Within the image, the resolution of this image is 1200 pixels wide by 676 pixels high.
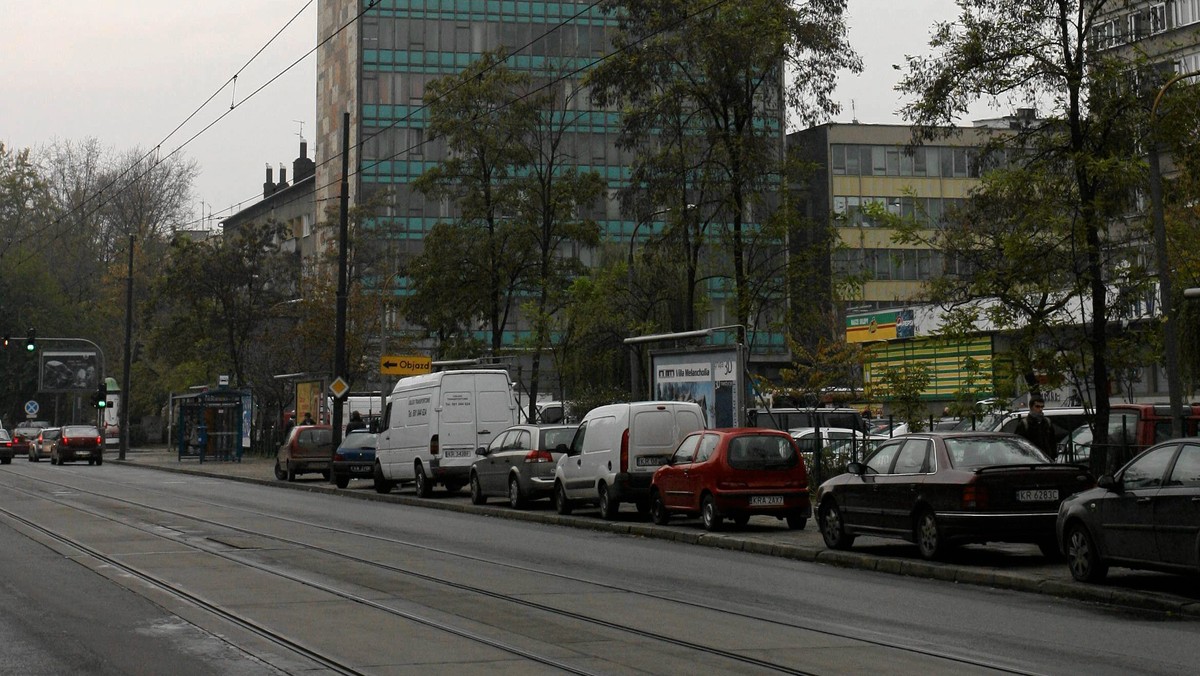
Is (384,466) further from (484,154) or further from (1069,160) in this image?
(1069,160)

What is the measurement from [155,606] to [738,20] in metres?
20.8

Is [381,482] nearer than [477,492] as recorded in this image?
No

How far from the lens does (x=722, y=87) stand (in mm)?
30766

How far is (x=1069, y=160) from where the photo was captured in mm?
20750

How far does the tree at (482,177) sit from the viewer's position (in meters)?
41.8

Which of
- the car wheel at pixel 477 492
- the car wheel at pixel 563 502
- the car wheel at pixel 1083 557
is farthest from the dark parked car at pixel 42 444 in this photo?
the car wheel at pixel 1083 557

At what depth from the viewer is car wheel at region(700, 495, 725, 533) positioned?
21.4m

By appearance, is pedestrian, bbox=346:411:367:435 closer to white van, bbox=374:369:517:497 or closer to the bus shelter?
white van, bbox=374:369:517:497

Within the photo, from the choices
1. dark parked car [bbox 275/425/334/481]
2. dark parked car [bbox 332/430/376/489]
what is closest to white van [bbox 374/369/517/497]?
dark parked car [bbox 332/430/376/489]

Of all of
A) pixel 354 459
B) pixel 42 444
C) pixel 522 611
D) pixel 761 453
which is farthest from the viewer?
pixel 42 444

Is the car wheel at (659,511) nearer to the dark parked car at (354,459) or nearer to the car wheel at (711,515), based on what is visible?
the car wheel at (711,515)

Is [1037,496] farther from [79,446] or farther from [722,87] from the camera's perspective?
[79,446]

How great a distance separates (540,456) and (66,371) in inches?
2600

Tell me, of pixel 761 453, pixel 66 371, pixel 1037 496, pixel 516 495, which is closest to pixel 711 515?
pixel 761 453
